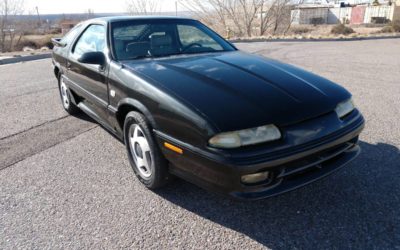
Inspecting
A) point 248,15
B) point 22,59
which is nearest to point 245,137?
point 22,59

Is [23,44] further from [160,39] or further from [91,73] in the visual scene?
[160,39]

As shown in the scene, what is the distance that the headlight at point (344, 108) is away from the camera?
257cm

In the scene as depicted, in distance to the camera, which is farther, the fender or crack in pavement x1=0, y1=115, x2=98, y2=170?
crack in pavement x1=0, y1=115, x2=98, y2=170

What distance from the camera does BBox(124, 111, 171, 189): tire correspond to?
2.55 metres

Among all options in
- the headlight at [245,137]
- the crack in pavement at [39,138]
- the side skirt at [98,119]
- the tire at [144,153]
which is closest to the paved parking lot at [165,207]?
the crack in pavement at [39,138]

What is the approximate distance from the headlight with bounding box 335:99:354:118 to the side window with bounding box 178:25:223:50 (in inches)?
65.3

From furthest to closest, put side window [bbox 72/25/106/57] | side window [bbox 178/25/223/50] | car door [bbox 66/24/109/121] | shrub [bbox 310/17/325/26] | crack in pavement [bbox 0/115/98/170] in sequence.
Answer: shrub [bbox 310/17/325/26] → side window [bbox 178/25/223/50] → crack in pavement [bbox 0/115/98/170] → side window [bbox 72/25/106/57] → car door [bbox 66/24/109/121]

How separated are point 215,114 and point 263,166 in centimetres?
47

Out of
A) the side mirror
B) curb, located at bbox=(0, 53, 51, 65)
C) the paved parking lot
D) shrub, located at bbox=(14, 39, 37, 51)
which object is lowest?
shrub, located at bbox=(14, 39, 37, 51)

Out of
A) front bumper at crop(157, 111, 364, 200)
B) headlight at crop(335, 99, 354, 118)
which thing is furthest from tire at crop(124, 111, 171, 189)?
headlight at crop(335, 99, 354, 118)

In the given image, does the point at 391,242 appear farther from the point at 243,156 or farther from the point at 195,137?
the point at 195,137

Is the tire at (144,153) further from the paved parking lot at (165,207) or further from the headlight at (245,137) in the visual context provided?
the headlight at (245,137)

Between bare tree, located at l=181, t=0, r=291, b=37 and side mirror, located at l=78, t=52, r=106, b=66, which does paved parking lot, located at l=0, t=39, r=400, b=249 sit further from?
bare tree, located at l=181, t=0, r=291, b=37

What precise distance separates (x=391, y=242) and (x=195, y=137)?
1.45 m
